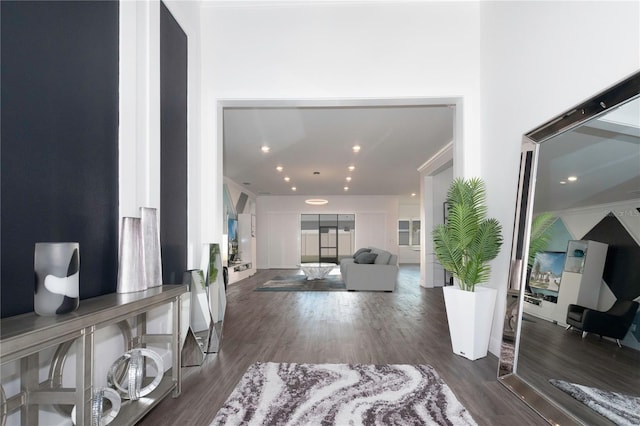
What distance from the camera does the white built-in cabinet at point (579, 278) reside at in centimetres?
171

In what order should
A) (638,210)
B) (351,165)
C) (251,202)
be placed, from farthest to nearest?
(251,202)
(351,165)
(638,210)

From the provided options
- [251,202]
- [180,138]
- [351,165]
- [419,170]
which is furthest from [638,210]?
[251,202]

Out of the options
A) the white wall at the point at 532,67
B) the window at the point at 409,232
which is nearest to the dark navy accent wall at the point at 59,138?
the white wall at the point at 532,67

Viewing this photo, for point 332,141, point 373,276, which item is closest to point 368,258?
point 373,276

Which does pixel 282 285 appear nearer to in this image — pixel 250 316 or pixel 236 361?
pixel 250 316

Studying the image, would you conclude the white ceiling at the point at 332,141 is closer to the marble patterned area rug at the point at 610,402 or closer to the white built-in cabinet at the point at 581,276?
the white built-in cabinet at the point at 581,276

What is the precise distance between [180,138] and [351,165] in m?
5.10

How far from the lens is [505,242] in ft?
9.40

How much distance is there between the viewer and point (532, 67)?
8.32ft

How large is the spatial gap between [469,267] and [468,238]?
0.25m

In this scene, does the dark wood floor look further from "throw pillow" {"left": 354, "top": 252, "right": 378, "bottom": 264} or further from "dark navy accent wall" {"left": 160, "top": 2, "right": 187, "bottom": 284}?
"throw pillow" {"left": 354, "top": 252, "right": 378, "bottom": 264}

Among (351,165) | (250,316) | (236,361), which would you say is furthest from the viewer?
(351,165)

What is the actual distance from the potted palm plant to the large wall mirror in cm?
37

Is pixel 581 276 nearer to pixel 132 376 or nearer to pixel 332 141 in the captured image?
pixel 132 376
